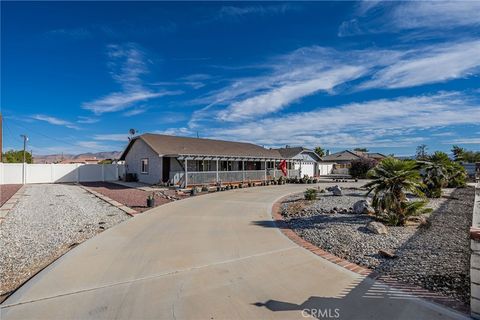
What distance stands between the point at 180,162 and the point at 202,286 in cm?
1879

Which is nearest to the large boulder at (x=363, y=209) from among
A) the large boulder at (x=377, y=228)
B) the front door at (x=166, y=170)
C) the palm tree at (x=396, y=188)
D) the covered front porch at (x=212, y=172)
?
the palm tree at (x=396, y=188)

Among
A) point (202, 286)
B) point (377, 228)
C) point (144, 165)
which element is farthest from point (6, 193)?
point (377, 228)

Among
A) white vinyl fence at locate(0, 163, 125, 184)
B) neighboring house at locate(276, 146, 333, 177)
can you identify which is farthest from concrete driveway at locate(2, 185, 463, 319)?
neighboring house at locate(276, 146, 333, 177)

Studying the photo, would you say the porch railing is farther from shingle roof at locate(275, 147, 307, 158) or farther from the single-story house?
shingle roof at locate(275, 147, 307, 158)

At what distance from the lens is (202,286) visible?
4270 millimetres

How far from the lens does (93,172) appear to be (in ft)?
88.2

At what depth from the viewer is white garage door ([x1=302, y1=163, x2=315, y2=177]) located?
36312mm

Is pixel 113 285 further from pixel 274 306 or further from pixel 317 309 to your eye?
pixel 317 309

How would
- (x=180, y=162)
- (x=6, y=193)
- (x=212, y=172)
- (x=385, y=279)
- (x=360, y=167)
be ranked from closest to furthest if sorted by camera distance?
(x=385, y=279)
(x=6, y=193)
(x=212, y=172)
(x=180, y=162)
(x=360, y=167)

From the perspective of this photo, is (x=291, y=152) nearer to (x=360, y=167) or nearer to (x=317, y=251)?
(x=360, y=167)

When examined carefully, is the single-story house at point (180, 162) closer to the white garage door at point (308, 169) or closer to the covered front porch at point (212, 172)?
the covered front porch at point (212, 172)

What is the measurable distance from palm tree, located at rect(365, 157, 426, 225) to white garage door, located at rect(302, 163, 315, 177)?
27.5 meters

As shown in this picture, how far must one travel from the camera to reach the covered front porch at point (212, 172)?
2034cm

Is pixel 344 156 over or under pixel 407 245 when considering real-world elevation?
over
